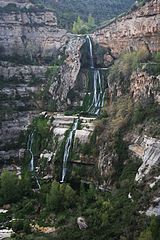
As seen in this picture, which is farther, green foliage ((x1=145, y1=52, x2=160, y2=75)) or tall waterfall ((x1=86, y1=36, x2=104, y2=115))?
tall waterfall ((x1=86, y1=36, x2=104, y2=115))

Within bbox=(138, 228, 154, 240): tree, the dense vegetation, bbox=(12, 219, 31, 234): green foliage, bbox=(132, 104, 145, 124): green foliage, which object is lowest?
bbox=(12, 219, 31, 234): green foliage

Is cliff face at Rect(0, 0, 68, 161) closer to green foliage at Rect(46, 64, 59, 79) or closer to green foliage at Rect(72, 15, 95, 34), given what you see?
green foliage at Rect(46, 64, 59, 79)

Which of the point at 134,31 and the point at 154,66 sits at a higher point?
the point at 134,31

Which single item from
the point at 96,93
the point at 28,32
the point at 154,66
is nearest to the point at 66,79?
the point at 96,93

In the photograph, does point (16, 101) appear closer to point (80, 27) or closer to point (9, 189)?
point (9, 189)

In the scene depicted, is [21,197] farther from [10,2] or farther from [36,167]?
[10,2]

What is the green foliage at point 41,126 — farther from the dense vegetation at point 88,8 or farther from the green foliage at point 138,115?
the dense vegetation at point 88,8

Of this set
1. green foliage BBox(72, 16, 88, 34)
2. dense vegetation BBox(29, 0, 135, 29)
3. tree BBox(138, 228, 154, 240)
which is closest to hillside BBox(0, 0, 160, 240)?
tree BBox(138, 228, 154, 240)
